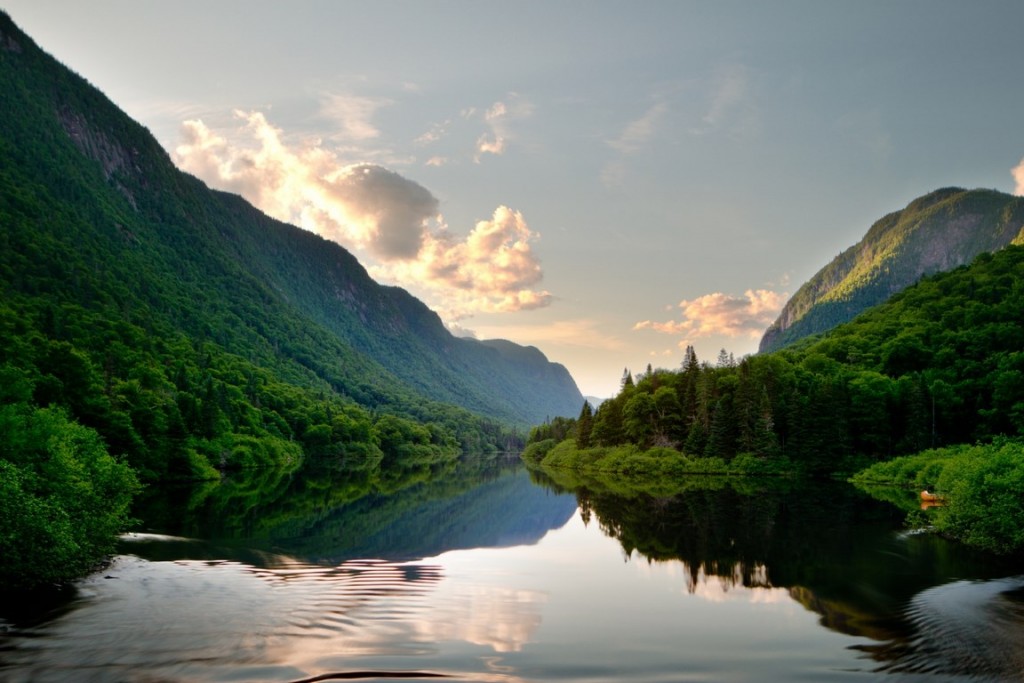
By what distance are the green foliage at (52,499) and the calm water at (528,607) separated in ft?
3.31

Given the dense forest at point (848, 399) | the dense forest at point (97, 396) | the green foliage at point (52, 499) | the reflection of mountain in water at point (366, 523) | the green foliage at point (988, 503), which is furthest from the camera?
the dense forest at point (848, 399)

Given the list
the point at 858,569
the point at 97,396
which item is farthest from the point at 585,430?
the point at 858,569

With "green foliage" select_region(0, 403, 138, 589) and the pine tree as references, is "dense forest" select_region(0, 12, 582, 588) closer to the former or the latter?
"green foliage" select_region(0, 403, 138, 589)

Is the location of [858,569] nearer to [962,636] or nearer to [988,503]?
[988,503]

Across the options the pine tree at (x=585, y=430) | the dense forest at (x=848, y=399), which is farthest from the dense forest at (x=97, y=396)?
the dense forest at (x=848, y=399)

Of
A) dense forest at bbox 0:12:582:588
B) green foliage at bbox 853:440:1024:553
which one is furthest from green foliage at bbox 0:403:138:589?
green foliage at bbox 853:440:1024:553

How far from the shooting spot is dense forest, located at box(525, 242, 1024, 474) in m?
84.3

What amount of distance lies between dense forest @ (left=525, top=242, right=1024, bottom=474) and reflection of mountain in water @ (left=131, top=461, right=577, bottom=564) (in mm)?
40747

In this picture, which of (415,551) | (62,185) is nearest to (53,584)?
(415,551)

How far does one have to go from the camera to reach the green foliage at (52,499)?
18453 millimetres

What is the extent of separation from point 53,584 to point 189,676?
33.1 ft

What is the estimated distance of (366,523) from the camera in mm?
40500

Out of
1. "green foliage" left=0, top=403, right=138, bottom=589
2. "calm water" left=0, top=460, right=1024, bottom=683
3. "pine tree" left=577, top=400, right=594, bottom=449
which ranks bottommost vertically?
"calm water" left=0, top=460, right=1024, bottom=683

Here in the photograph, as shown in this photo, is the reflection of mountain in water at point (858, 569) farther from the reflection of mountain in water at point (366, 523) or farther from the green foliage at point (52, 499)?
the green foliage at point (52, 499)
